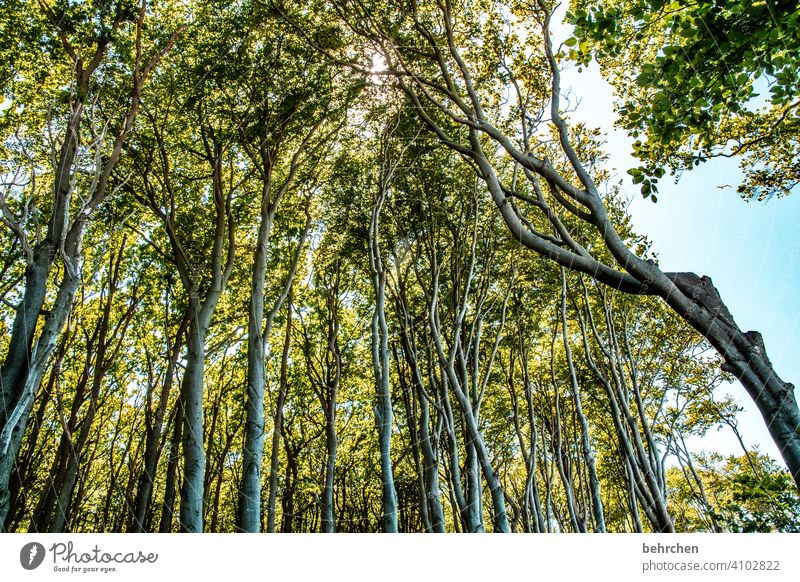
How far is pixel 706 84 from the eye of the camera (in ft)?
13.9

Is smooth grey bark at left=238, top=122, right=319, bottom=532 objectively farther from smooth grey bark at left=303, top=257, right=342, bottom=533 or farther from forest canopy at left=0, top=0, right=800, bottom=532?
smooth grey bark at left=303, top=257, right=342, bottom=533

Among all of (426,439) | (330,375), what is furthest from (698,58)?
(330,375)

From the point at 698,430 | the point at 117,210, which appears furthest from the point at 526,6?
the point at 698,430

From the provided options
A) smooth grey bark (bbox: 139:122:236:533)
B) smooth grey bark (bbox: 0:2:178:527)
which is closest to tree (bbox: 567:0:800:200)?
smooth grey bark (bbox: 0:2:178:527)
